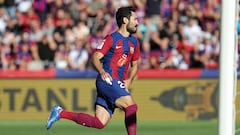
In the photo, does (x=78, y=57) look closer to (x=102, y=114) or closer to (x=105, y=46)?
(x=102, y=114)

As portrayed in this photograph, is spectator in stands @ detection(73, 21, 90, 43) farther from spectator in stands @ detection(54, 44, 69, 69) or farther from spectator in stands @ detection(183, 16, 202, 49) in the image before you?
spectator in stands @ detection(183, 16, 202, 49)

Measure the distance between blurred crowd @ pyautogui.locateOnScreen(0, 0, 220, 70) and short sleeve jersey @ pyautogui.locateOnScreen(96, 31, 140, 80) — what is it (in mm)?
7234

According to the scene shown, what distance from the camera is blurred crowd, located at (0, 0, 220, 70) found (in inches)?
704

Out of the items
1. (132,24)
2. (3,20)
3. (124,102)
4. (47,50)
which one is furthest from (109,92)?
(3,20)

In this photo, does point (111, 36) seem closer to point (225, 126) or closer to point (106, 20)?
point (225, 126)

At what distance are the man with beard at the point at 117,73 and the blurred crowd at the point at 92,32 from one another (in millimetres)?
7222

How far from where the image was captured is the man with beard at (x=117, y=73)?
33.4ft

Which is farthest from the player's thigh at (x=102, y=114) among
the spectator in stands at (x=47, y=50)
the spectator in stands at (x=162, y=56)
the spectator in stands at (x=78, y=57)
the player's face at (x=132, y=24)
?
the spectator in stands at (x=47, y=50)

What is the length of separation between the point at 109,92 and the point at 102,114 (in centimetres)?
32

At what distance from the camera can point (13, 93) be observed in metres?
16.7

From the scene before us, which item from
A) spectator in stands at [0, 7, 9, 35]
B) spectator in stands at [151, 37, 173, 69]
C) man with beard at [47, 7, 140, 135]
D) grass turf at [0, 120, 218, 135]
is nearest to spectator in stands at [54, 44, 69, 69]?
spectator in stands at [0, 7, 9, 35]

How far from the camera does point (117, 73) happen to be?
10.3 metres

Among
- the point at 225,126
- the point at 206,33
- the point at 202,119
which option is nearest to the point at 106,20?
the point at 206,33

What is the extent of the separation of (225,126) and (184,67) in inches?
361
